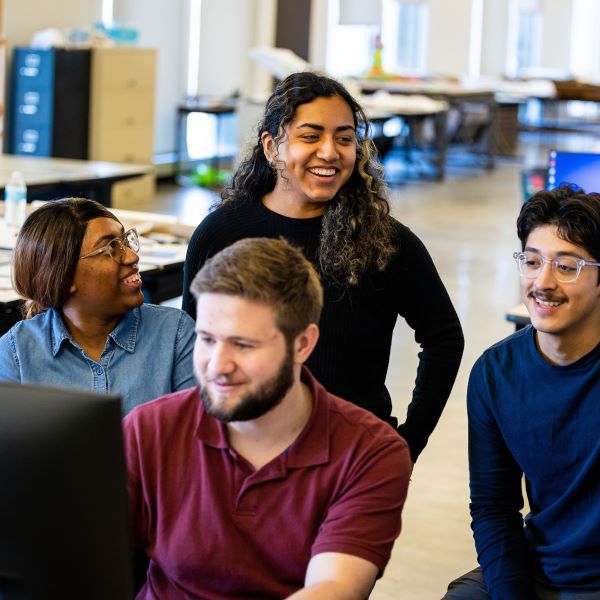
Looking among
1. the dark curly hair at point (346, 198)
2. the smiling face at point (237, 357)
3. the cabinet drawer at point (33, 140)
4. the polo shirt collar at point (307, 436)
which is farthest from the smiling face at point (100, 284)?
the cabinet drawer at point (33, 140)

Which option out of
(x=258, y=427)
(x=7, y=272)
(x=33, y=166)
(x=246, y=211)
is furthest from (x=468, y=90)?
(x=258, y=427)

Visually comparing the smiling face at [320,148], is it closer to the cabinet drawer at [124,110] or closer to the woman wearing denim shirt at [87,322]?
the woman wearing denim shirt at [87,322]

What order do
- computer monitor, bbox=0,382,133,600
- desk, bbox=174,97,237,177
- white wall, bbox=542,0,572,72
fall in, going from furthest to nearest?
white wall, bbox=542,0,572,72 < desk, bbox=174,97,237,177 < computer monitor, bbox=0,382,133,600

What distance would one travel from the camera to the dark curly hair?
2.45 meters

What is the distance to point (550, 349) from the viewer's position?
2123 millimetres

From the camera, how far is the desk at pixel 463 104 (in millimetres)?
13555

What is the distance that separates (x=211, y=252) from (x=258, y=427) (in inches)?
37.5

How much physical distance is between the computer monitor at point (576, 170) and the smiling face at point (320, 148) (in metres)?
1.62

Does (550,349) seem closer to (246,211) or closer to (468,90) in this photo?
(246,211)

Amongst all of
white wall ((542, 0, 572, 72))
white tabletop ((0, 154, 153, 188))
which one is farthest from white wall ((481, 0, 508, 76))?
white tabletop ((0, 154, 153, 188))

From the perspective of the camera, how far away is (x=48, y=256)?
231 centimetres

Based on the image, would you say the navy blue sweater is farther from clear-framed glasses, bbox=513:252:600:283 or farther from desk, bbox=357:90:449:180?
desk, bbox=357:90:449:180

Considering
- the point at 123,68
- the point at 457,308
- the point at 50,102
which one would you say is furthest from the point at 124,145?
the point at 457,308

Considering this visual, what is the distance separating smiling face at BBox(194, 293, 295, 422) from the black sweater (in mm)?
858
